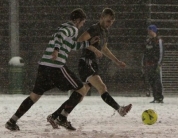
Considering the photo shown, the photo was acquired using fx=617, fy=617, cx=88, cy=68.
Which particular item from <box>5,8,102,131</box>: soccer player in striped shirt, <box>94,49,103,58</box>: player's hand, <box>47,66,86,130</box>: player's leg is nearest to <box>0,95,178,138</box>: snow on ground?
<box>47,66,86,130</box>: player's leg

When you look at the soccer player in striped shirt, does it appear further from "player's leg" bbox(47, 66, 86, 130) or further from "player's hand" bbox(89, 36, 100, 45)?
"player's hand" bbox(89, 36, 100, 45)

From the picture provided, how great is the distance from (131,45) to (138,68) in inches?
26.6

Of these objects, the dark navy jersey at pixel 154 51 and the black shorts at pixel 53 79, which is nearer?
the black shorts at pixel 53 79

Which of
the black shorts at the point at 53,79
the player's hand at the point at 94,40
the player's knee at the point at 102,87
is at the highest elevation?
the player's hand at the point at 94,40

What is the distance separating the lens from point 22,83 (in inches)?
697

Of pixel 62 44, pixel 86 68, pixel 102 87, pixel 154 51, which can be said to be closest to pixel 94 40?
pixel 86 68

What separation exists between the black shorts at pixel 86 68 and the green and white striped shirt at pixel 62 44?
896 mm

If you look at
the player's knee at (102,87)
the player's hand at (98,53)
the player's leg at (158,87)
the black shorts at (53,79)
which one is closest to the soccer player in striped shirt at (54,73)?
the black shorts at (53,79)

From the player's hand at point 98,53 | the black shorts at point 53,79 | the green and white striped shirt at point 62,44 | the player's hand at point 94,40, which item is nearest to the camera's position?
the green and white striped shirt at point 62,44

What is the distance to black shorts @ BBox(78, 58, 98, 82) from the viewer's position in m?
9.23

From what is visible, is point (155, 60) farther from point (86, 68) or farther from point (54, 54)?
point (54, 54)

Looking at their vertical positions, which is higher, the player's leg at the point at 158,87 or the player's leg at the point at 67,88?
the player's leg at the point at 67,88

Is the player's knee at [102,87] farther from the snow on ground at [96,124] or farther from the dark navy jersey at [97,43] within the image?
the snow on ground at [96,124]

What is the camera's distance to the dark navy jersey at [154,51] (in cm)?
1443
